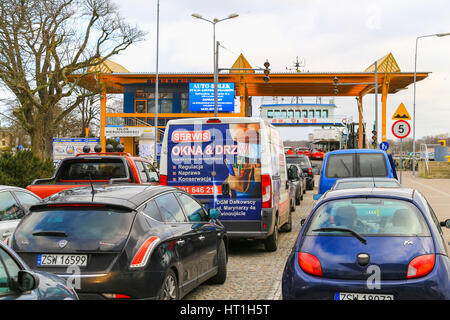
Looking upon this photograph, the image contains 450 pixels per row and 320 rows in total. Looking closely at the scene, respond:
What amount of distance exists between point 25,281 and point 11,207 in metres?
4.52

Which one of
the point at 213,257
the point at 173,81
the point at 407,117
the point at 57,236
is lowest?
the point at 213,257

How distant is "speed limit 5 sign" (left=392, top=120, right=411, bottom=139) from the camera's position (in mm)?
19281

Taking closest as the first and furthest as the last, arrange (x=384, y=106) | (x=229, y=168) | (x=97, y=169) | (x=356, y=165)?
(x=229, y=168)
(x=97, y=169)
(x=356, y=165)
(x=384, y=106)

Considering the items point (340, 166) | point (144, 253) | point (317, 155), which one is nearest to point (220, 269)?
point (144, 253)

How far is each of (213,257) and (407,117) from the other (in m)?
13.7

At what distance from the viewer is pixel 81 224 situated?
577 cm

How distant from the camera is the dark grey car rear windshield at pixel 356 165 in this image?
14862 millimetres

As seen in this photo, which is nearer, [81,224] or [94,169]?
[81,224]

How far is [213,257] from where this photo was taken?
7.79 m

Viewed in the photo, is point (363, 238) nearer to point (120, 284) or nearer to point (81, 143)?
point (120, 284)

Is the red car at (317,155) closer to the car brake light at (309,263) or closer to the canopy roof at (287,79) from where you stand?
the canopy roof at (287,79)

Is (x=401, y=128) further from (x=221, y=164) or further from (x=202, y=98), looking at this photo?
(x=202, y=98)

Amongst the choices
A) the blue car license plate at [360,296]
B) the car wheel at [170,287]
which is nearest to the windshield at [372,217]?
the blue car license plate at [360,296]
